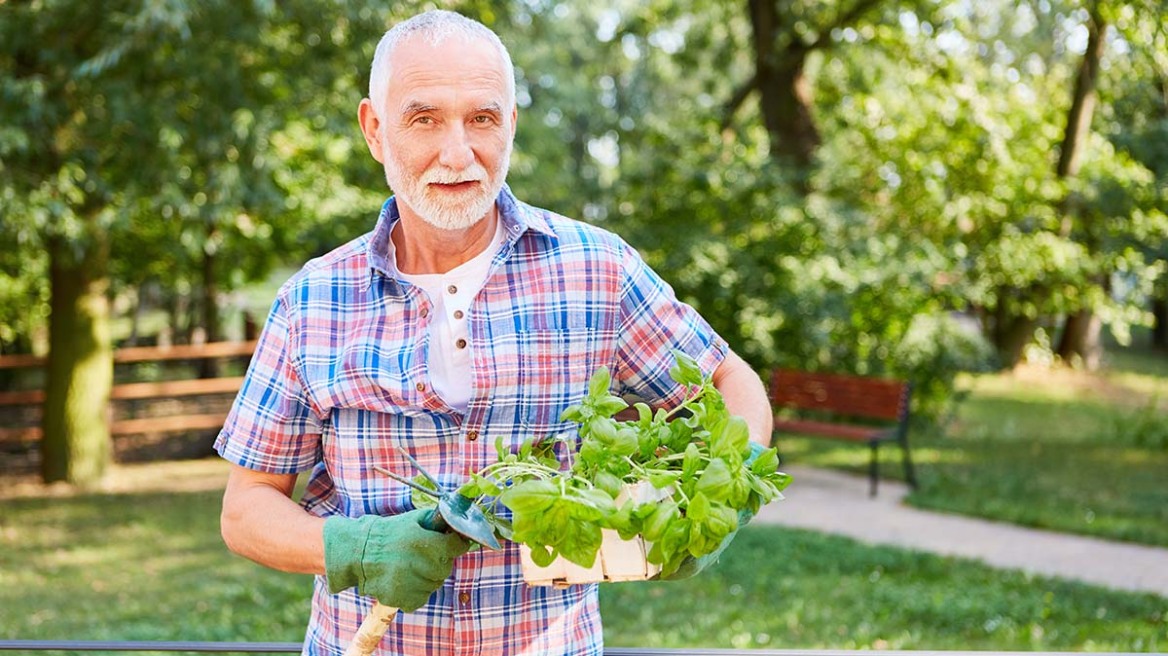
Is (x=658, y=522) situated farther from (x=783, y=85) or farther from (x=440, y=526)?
(x=783, y=85)

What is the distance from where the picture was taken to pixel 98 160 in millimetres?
8297

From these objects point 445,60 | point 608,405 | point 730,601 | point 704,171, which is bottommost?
point 730,601

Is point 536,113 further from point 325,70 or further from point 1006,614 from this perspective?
point 1006,614

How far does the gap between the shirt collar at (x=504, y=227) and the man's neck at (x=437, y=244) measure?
0.03 meters

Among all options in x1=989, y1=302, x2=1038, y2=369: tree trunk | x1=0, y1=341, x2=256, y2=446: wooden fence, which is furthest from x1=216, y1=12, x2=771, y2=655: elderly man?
x1=989, y1=302, x2=1038, y2=369: tree trunk

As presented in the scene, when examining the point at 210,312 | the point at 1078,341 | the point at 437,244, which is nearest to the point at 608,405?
the point at 437,244

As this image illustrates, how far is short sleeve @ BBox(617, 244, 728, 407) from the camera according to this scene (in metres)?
2.06

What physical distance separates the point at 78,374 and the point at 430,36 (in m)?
9.20

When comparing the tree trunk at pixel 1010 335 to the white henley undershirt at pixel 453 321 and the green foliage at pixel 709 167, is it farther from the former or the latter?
the white henley undershirt at pixel 453 321

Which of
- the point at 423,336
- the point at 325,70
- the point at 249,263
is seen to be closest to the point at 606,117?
the point at 249,263

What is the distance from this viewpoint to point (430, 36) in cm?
184

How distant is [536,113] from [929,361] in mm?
4527

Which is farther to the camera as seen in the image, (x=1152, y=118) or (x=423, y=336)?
(x=1152, y=118)

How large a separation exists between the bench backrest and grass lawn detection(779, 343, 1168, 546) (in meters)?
0.69
